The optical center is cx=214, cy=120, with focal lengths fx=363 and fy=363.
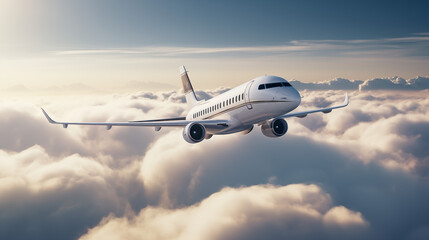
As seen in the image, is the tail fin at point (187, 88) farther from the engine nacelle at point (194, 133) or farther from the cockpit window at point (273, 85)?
the cockpit window at point (273, 85)

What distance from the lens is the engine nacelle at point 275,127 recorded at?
158 feet

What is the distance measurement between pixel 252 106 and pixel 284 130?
9.10 metres

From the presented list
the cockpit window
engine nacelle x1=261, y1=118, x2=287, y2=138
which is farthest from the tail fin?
the cockpit window

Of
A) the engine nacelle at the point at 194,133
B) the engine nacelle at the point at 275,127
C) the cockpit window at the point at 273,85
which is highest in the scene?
the cockpit window at the point at 273,85

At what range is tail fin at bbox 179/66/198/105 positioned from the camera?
67750 millimetres

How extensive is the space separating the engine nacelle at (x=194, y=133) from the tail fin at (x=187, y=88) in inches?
873

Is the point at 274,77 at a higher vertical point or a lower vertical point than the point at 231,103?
higher

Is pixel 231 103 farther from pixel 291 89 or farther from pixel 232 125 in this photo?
pixel 291 89

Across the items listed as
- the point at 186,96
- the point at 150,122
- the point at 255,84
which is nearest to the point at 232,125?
the point at 255,84

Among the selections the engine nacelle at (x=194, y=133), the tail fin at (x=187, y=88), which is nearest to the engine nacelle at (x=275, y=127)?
the engine nacelle at (x=194, y=133)

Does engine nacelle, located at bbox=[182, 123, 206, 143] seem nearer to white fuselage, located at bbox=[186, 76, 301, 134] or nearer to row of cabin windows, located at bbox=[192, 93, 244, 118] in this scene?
white fuselage, located at bbox=[186, 76, 301, 134]

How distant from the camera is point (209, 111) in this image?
165ft

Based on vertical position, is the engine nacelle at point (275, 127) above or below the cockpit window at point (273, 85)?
below

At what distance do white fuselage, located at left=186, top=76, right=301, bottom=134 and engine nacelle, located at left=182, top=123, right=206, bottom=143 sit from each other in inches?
86.2
